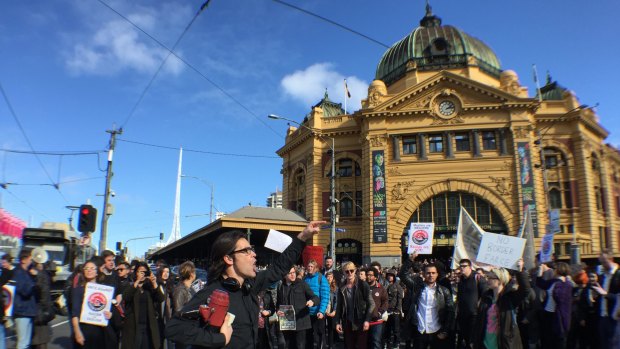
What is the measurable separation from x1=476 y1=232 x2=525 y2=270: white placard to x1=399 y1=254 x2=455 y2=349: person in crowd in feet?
9.80

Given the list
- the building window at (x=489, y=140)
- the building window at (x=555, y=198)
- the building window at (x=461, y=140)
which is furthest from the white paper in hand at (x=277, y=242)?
the building window at (x=555, y=198)

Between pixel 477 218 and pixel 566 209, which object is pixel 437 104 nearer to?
pixel 477 218

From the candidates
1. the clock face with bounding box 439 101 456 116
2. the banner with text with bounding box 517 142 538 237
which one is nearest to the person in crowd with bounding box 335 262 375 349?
the banner with text with bounding box 517 142 538 237

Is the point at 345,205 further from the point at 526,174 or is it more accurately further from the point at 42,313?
the point at 42,313

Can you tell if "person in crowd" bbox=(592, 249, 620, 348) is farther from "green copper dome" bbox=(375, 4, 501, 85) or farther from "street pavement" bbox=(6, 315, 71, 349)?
"green copper dome" bbox=(375, 4, 501, 85)

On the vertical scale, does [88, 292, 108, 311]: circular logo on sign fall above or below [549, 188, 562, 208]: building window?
below

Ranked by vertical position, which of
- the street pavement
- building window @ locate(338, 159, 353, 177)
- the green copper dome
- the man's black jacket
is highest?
the green copper dome

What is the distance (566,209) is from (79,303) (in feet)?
111

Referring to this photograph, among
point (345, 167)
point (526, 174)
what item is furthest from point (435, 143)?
point (345, 167)

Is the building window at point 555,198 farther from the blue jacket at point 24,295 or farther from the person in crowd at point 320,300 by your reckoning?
the blue jacket at point 24,295

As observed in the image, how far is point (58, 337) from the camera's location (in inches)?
428

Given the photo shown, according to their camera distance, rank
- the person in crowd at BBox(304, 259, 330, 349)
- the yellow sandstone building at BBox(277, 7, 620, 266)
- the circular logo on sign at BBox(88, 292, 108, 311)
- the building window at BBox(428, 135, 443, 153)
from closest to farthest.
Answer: the circular logo on sign at BBox(88, 292, 108, 311) < the person in crowd at BBox(304, 259, 330, 349) < the yellow sandstone building at BBox(277, 7, 620, 266) < the building window at BBox(428, 135, 443, 153)

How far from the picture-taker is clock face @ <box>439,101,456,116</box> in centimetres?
3281

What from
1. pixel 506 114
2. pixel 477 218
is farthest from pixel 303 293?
pixel 506 114
